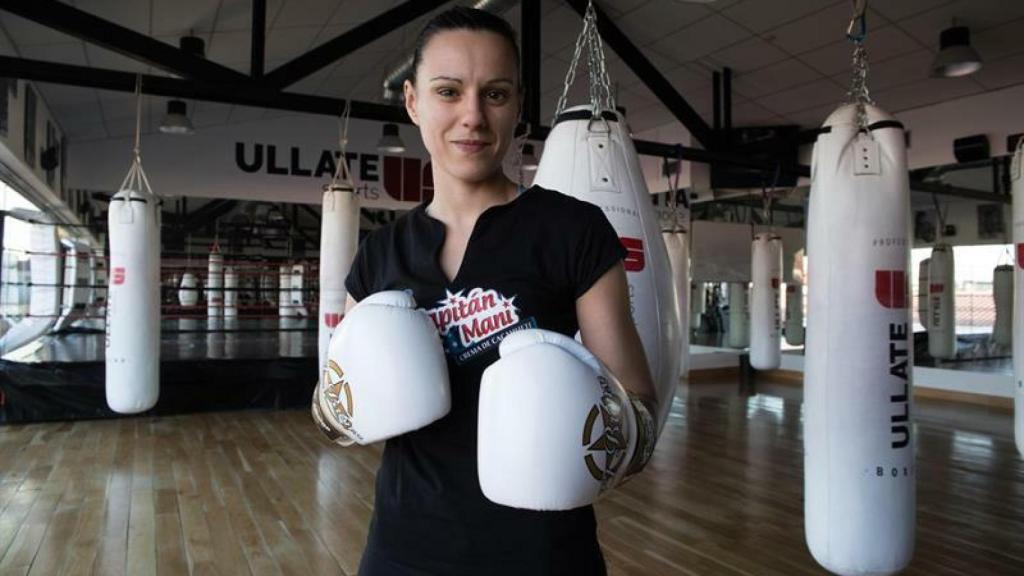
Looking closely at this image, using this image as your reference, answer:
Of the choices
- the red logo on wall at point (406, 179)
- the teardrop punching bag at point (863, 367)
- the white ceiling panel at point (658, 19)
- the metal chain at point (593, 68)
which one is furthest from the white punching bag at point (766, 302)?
the metal chain at point (593, 68)

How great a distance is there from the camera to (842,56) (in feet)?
15.2

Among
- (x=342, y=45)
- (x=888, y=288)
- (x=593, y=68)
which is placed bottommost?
Answer: (x=888, y=288)

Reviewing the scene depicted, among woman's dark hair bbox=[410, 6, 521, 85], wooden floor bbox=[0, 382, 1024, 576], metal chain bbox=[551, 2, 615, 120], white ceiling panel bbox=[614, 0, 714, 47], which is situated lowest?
wooden floor bbox=[0, 382, 1024, 576]

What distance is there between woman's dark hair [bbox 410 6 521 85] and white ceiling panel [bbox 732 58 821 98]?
15.4 feet

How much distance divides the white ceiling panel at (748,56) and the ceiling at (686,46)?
13 mm

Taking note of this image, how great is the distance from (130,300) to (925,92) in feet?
17.8

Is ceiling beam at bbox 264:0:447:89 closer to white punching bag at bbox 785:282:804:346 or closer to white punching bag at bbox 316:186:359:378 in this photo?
white punching bag at bbox 316:186:359:378

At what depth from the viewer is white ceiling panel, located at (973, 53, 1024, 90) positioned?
14.4 ft

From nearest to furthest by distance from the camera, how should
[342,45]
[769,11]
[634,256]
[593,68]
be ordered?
[634,256]
[593,68]
[342,45]
[769,11]

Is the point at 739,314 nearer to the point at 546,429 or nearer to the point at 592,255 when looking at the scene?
the point at 592,255

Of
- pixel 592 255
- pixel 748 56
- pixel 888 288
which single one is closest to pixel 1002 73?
pixel 748 56

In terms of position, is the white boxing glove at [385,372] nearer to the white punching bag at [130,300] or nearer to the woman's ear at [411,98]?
the woman's ear at [411,98]

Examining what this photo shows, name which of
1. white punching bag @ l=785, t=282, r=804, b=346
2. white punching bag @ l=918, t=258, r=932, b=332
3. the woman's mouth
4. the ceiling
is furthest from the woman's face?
white punching bag @ l=785, t=282, r=804, b=346

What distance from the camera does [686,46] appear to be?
16.4 feet
